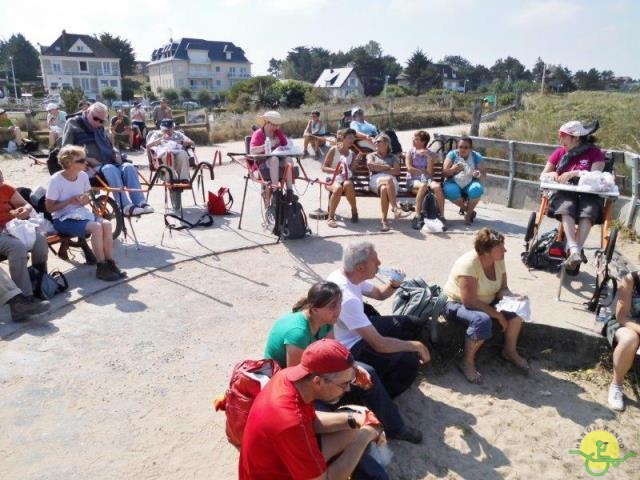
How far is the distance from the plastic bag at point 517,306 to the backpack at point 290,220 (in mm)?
3236

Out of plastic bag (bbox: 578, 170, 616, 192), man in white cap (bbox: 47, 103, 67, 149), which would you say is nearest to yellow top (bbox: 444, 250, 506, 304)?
plastic bag (bbox: 578, 170, 616, 192)

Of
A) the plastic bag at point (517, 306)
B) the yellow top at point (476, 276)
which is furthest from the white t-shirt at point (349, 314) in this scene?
the plastic bag at point (517, 306)

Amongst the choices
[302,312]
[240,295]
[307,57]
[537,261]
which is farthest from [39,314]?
[307,57]

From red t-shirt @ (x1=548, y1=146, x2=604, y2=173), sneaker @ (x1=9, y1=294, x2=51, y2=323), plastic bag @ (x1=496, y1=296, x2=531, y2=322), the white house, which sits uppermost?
the white house

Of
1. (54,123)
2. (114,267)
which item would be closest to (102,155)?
(114,267)

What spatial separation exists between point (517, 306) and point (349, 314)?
137cm

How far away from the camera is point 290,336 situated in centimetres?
287

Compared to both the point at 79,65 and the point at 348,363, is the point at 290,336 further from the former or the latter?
the point at 79,65

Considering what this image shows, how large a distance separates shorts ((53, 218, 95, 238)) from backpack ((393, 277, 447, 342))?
127 inches

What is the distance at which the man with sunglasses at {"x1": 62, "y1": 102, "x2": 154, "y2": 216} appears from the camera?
6.30 meters

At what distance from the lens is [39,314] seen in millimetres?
4352

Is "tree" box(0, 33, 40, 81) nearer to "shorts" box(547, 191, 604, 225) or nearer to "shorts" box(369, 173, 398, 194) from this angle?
"shorts" box(369, 173, 398, 194)

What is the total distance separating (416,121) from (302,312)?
2342cm

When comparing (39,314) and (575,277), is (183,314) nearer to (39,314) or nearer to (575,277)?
(39,314)
